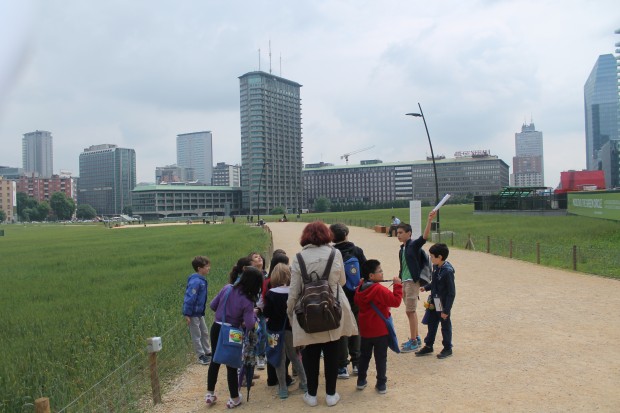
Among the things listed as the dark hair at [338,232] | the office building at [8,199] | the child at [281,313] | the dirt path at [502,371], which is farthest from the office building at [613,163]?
the child at [281,313]

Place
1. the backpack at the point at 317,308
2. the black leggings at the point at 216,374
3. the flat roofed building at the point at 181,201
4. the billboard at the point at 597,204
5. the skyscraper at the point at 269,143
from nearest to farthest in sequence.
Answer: the backpack at the point at 317,308
the black leggings at the point at 216,374
the billboard at the point at 597,204
the flat roofed building at the point at 181,201
the skyscraper at the point at 269,143

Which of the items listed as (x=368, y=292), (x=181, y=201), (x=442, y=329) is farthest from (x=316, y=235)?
(x=181, y=201)

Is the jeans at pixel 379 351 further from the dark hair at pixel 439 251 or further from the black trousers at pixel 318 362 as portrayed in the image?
the dark hair at pixel 439 251

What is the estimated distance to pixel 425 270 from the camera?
7023 mm

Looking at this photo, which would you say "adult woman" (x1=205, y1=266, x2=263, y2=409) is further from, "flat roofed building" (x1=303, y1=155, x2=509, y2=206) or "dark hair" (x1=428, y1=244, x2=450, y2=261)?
"flat roofed building" (x1=303, y1=155, x2=509, y2=206)

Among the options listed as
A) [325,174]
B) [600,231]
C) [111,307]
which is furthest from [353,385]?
[325,174]

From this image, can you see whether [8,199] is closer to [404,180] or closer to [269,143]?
[269,143]

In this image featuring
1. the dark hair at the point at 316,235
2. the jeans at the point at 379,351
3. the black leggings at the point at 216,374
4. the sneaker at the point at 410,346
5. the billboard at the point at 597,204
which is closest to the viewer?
the dark hair at the point at 316,235

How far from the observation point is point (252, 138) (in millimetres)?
153625

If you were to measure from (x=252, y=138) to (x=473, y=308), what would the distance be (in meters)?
147

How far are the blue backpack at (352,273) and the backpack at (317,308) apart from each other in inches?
38.6

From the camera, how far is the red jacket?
540 centimetres

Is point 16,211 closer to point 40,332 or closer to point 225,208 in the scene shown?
point 225,208

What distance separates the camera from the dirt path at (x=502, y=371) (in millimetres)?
5117
